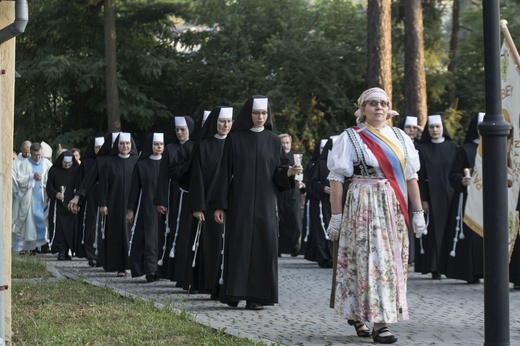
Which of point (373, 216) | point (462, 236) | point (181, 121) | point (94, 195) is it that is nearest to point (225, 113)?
point (181, 121)

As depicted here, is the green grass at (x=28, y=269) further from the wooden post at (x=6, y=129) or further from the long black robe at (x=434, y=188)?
the wooden post at (x=6, y=129)

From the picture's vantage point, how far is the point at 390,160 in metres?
9.90

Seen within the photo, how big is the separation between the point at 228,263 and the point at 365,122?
294 centimetres

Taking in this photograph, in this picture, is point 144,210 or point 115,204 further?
point 115,204


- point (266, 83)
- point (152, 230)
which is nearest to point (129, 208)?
point (152, 230)

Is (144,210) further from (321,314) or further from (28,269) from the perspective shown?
(321,314)

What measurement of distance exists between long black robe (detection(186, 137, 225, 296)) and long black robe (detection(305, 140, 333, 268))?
16.3 ft

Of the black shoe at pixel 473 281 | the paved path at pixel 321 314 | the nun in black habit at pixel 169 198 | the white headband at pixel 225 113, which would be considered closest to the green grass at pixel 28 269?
the paved path at pixel 321 314

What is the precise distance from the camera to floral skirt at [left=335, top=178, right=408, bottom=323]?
31.8 feet

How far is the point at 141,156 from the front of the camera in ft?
57.0

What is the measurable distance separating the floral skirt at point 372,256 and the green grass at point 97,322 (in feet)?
3.35

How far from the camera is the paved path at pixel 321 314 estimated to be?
10016 mm

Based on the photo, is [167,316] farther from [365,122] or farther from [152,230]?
[152,230]

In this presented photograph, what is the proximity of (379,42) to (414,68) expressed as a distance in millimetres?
2563
